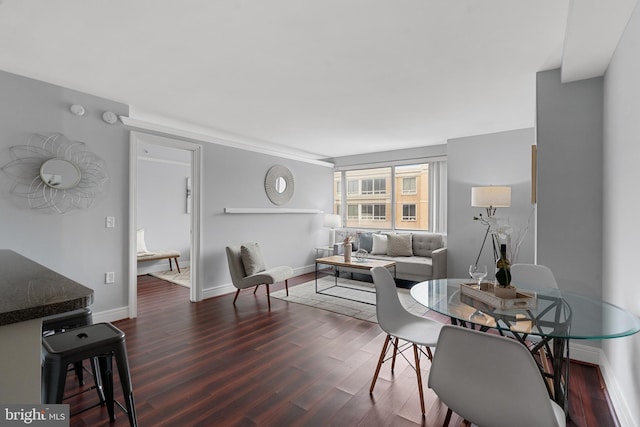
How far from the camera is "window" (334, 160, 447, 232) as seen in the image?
→ 18.4ft

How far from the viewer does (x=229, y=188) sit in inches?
184

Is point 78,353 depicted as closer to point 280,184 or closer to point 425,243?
point 280,184

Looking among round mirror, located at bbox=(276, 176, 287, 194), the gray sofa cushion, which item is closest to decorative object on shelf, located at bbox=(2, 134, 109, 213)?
round mirror, located at bbox=(276, 176, 287, 194)

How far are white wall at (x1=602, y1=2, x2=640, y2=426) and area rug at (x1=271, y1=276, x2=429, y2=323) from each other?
6.25ft

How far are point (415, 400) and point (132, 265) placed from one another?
3133 millimetres

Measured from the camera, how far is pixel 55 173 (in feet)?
9.64

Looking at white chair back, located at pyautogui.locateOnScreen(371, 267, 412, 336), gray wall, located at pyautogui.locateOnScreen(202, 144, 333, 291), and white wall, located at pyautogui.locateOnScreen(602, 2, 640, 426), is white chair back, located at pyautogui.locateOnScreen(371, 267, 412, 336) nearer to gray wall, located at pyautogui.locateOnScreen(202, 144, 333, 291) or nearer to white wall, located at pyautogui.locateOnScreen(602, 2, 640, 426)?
white wall, located at pyautogui.locateOnScreen(602, 2, 640, 426)

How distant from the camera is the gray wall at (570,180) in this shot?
8.17ft

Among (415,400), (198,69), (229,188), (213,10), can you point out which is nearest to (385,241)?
(229,188)

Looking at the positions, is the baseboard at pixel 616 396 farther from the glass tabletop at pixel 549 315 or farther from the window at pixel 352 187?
the window at pixel 352 187

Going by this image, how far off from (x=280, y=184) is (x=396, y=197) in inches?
90.2

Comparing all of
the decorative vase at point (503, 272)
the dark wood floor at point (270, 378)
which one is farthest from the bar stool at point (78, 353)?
the decorative vase at point (503, 272)

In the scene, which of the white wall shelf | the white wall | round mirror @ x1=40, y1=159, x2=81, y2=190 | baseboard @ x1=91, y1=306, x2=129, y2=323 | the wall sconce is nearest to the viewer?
the white wall

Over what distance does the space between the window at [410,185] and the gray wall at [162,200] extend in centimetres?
426
